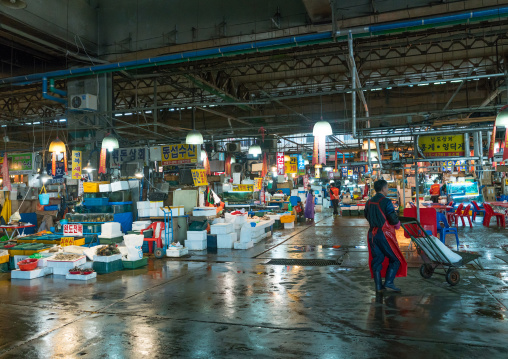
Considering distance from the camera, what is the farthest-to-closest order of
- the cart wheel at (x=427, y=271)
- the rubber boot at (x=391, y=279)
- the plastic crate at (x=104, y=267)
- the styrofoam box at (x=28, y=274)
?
1. the plastic crate at (x=104, y=267)
2. the styrofoam box at (x=28, y=274)
3. the cart wheel at (x=427, y=271)
4. the rubber boot at (x=391, y=279)

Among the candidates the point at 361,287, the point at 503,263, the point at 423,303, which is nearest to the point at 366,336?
the point at 423,303

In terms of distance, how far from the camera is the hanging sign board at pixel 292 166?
22.9 metres

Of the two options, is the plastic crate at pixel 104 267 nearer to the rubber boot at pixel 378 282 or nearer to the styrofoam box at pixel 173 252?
the styrofoam box at pixel 173 252

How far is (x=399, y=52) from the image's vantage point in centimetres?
1275

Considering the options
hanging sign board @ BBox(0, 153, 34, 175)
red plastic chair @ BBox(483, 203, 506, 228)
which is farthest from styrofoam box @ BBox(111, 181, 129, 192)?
red plastic chair @ BBox(483, 203, 506, 228)

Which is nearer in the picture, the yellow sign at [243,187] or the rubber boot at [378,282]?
the rubber boot at [378,282]

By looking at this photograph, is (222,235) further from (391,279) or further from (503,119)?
(503,119)

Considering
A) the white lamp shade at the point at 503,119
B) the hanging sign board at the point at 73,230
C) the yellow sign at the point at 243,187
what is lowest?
the hanging sign board at the point at 73,230

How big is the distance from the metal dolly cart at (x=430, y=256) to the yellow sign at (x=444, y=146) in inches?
186

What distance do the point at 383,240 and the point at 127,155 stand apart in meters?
11.2

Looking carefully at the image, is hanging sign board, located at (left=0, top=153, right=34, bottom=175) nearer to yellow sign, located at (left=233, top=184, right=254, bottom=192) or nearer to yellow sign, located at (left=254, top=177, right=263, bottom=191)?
yellow sign, located at (left=233, top=184, right=254, bottom=192)

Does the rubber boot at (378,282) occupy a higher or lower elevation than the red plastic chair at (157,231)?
lower

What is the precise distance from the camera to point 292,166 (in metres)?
23.2

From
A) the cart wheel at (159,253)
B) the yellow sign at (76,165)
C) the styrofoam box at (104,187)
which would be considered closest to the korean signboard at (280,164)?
the yellow sign at (76,165)
